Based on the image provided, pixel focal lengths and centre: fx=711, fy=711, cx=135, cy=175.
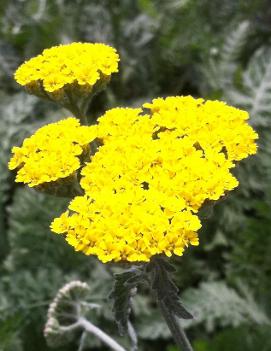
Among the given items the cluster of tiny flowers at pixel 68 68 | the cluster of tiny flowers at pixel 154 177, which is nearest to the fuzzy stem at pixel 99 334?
the cluster of tiny flowers at pixel 154 177

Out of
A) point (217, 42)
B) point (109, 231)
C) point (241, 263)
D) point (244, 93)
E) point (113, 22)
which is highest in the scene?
point (113, 22)

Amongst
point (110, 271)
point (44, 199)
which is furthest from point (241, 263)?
point (44, 199)

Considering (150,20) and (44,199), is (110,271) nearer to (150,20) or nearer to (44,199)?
(44,199)

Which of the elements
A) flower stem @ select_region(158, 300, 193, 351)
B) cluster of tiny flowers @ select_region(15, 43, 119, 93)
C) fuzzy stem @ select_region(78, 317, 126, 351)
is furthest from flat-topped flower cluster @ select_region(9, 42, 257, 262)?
fuzzy stem @ select_region(78, 317, 126, 351)

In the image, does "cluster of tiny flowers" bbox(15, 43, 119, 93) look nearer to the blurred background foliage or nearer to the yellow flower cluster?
the yellow flower cluster

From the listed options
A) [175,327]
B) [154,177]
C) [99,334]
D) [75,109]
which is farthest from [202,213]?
[99,334]

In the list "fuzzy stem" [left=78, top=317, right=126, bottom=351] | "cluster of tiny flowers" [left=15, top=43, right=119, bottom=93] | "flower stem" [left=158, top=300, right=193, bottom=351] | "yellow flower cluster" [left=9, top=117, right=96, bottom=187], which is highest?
"cluster of tiny flowers" [left=15, top=43, right=119, bottom=93]

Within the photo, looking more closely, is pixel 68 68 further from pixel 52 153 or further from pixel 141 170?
pixel 141 170
